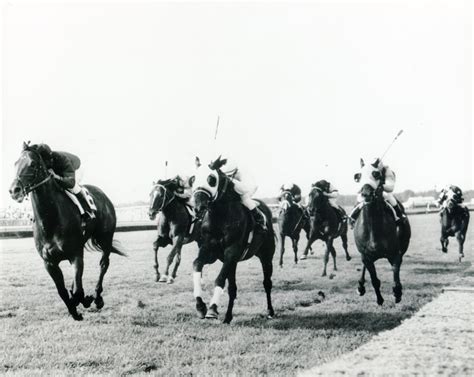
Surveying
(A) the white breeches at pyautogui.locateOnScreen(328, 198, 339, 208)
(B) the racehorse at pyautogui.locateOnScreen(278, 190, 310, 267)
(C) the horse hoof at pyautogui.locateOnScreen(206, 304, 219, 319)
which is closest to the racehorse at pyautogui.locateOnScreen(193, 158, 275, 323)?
(C) the horse hoof at pyautogui.locateOnScreen(206, 304, 219, 319)

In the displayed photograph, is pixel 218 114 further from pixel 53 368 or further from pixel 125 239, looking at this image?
pixel 125 239

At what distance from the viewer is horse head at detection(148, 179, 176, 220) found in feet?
33.8

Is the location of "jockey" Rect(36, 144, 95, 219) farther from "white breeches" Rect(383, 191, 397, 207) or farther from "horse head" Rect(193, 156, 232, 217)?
"white breeches" Rect(383, 191, 397, 207)

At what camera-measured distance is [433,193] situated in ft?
47.1

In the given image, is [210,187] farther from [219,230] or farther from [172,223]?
[172,223]

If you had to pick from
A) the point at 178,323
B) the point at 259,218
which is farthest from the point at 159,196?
the point at 178,323

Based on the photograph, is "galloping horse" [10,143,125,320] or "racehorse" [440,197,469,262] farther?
"racehorse" [440,197,469,262]

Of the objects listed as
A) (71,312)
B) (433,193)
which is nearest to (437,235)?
(433,193)

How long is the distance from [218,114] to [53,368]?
194 inches

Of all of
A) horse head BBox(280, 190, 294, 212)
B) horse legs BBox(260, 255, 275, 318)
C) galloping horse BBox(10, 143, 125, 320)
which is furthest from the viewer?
horse head BBox(280, 190, 294, 212)

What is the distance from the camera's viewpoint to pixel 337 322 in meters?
7.46

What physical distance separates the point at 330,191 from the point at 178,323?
6.82 metres

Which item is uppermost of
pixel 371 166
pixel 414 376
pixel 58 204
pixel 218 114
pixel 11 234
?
pixel 218 114

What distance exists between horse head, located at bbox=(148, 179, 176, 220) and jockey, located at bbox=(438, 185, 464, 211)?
8015mm
